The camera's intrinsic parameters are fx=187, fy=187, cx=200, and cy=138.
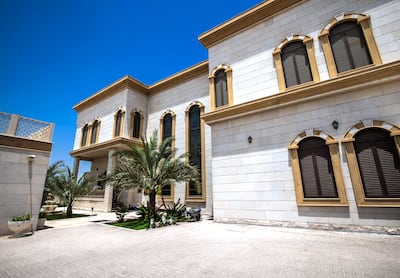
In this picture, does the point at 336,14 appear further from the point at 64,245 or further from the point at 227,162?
the point at 64,245

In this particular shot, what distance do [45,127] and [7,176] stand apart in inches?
103

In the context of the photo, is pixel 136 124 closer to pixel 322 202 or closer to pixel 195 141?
pixel 195 141

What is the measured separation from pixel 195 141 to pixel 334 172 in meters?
8.72

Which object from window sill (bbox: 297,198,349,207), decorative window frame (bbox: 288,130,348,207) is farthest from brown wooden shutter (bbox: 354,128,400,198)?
window sill (bbox: 297,198,349,207)

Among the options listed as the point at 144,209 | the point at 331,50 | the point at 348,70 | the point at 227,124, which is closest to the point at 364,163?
the point at 348,70

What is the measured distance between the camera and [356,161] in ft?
22.2

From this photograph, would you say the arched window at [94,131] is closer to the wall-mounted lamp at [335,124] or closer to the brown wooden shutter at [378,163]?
the wall-mounted lamp at [335,124]

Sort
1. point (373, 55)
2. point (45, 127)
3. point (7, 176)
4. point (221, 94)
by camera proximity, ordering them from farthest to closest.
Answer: point (221, 94) < point (45, 127) < point (7, 176) < point (373, 55)

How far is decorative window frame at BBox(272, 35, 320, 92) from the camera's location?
824cm

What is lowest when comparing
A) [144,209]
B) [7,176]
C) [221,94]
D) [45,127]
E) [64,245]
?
[64,245]

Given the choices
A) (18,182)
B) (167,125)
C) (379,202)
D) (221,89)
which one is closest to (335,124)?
(379,202)

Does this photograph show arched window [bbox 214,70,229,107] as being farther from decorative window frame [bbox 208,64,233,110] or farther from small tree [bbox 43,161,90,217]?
small tree [bbox 43,161,90,217]

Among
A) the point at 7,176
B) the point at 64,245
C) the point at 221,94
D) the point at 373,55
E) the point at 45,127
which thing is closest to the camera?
the point at 64,245

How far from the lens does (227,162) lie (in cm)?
959
